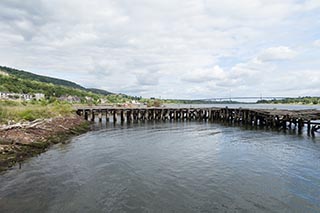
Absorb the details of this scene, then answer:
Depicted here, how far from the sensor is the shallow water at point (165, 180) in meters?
11.0

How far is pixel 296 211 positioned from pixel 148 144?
16844 mm

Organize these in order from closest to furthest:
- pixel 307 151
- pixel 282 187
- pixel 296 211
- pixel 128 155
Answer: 1. pixel 296 211
2. pixel 282 187
3. pixel 128 155
4. pixel 307 151

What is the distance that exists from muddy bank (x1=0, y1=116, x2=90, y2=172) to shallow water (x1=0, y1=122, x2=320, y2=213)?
102cm

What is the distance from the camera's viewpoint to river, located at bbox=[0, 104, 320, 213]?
435 inches

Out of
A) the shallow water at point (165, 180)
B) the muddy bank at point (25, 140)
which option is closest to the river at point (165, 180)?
the shallow water at point (165, 180)

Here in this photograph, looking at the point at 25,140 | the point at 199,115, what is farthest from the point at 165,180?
the point at 199,115

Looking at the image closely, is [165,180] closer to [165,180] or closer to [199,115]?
[165,180]

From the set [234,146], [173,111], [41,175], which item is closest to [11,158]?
[41,175]

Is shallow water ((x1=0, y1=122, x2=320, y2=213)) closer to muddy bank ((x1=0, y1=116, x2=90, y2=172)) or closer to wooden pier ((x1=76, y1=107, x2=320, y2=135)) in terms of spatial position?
muddy bank ((x1=0, y1=116, x2=90, y2=172))

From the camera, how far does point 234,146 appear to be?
979 inches

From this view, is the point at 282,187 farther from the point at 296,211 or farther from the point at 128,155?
the point at 128,155

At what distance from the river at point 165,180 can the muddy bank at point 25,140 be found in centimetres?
117

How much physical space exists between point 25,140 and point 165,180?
13591 mm

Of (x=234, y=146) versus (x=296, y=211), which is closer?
(x=296, y=211)
